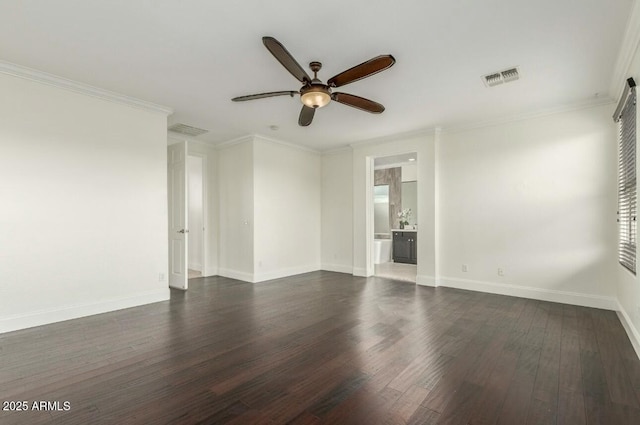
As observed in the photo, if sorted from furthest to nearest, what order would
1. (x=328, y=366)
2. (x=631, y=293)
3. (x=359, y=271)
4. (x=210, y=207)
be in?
(x=210, y=207) < (x=359, y=271) < (x=631, y=293) < (x=328, y=366)

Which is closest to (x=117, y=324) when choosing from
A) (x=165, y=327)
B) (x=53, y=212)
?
→ (x=165, y=327)

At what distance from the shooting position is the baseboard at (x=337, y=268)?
22.0ft

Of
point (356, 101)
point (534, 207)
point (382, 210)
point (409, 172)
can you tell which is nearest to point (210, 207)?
point (356, 101)

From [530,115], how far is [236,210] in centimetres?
512

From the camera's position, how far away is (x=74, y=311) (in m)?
3.64

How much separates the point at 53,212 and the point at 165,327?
1.81m

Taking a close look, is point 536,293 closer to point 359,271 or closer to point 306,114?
point 359,271

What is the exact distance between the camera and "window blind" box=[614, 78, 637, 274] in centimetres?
308

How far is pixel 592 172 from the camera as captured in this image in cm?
416

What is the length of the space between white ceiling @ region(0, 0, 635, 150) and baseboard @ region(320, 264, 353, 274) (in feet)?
11.7

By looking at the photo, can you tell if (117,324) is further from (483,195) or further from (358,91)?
(483,195)

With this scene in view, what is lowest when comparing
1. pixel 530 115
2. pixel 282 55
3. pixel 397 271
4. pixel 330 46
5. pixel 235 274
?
pixel 397 271

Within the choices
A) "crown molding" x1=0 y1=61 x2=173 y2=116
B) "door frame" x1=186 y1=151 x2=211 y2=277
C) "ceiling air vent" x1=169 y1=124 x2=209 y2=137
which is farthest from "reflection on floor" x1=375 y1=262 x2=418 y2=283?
"crown molding" x1=0 y1=61 x2=173 y2=116

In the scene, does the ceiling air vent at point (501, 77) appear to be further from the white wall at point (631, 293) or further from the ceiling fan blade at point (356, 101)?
the ceiling fan blade at point (356, 101)
